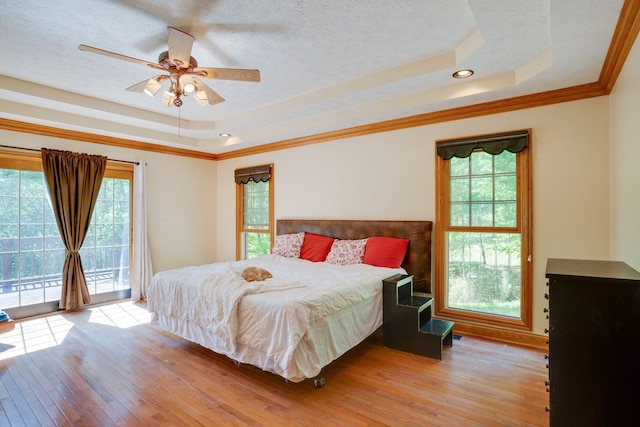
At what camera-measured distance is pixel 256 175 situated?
539cm

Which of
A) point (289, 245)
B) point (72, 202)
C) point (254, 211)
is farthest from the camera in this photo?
point (254, 211)

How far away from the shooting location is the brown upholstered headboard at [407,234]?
3.59 m

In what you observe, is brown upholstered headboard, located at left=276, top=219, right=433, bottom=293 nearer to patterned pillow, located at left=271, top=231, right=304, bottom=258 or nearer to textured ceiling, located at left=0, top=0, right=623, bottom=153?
patterned pillow, located at left=271, top=231, right=304, bottom=258

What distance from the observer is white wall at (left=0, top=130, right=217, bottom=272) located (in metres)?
5.14

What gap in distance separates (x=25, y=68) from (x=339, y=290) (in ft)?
11.2

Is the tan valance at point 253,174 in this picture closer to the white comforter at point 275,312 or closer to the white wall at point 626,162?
the white comforter at point 275,312

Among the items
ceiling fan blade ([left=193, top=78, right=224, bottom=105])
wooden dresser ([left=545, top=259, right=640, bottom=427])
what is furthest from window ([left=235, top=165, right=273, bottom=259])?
wooden dresser ([left=545, top=259, right=640, bottom=427])

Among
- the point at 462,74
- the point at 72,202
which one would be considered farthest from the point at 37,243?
the point at 462,74

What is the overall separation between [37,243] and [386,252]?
436cm

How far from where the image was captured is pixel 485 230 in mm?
3365

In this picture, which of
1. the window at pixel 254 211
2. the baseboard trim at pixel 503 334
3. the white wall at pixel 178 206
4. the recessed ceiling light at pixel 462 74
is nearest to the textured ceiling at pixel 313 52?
the recessed ceiling light at pixel 462 74

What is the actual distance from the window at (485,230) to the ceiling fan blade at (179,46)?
8.62 ft

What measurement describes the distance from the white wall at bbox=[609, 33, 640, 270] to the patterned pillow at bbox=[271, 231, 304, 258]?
3.25m

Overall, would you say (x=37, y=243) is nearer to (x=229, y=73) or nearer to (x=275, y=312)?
(x=229, y=73)
